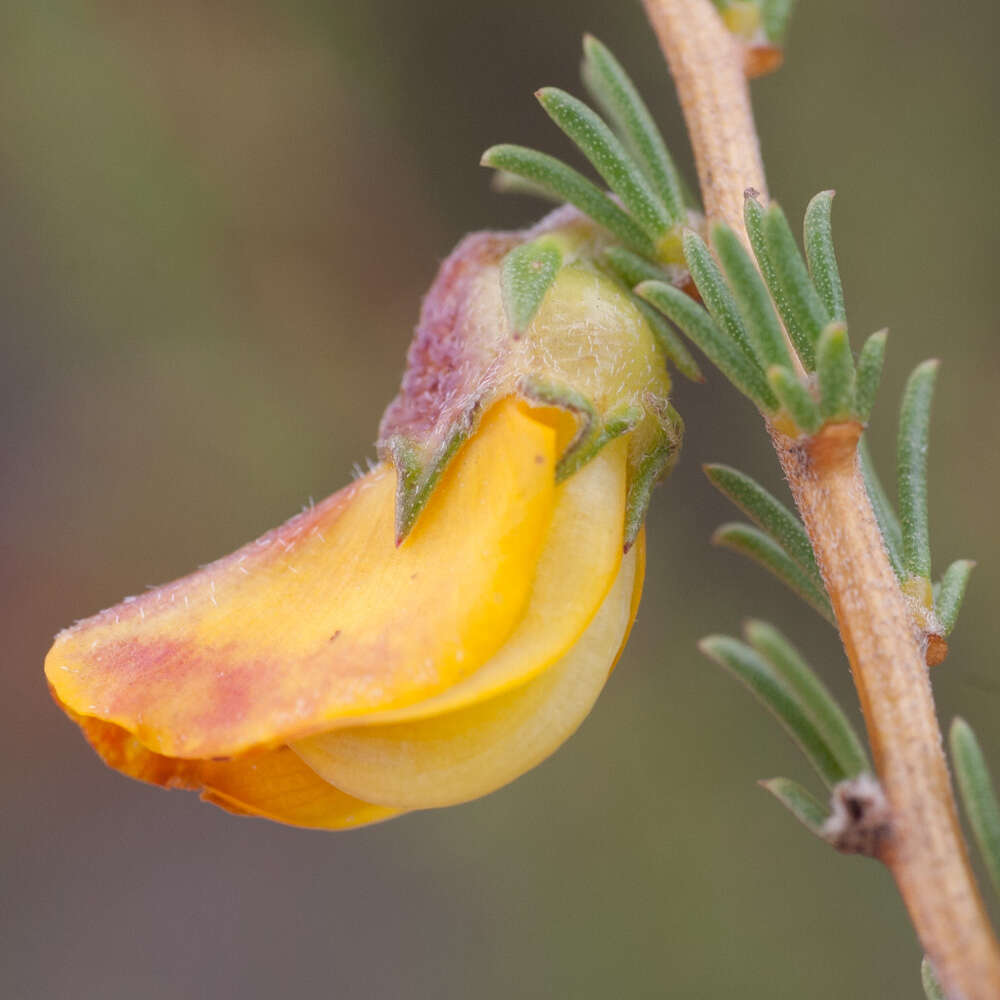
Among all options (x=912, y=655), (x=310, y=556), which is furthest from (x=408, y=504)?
(x=912, y=655)

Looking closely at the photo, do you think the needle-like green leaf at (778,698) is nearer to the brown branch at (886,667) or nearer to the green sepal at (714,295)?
the brown branch at (886,667)

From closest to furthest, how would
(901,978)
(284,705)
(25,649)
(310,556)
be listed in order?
(284,705)
(310,556)
(901,978)
(25,649)

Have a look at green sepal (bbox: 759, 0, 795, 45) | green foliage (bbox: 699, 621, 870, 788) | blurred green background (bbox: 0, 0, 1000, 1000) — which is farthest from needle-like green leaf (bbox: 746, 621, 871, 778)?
blurred green background (bbox: 0, 0, 1000, 1000)

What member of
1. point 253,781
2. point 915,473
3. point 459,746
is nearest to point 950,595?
point 915,473

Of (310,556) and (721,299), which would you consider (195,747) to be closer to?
(310,556)

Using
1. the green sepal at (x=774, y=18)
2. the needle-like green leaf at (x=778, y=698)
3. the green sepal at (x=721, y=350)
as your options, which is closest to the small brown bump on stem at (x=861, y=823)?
the needle-like green leaf at (x=778, y=698)

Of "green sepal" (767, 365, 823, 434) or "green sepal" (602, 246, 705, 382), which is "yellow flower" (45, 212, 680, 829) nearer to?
"green sepal" (602, 246, 705, 382)
